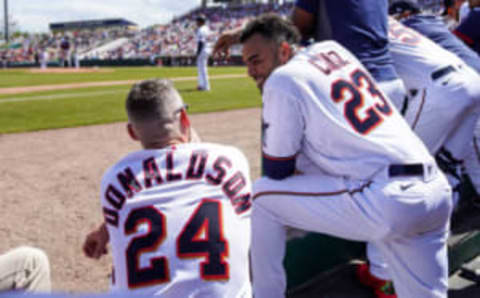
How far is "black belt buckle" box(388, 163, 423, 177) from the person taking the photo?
75.5 inches

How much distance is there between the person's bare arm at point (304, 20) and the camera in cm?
279

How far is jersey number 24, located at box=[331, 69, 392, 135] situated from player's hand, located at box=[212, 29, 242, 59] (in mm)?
1005

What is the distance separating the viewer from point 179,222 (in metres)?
1.54

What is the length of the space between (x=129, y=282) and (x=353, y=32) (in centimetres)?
186

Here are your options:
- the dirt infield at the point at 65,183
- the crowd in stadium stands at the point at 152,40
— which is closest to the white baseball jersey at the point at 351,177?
the dirt infield at the point at 65,183

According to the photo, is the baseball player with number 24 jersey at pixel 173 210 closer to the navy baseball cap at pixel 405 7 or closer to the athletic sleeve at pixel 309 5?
the athletic sleeve at pixel 309 5

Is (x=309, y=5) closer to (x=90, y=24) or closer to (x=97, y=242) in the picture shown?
(x=97, y=242)

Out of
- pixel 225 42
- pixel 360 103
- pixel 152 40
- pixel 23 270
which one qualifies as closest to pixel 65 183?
pixel 225 42

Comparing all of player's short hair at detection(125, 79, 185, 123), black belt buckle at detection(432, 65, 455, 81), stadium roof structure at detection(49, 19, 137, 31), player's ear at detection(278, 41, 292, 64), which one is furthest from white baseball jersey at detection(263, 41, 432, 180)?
stadium roof structure at detection(49, 19, 137, 31)

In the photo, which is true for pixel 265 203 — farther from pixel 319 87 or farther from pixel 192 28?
pixel 192 28

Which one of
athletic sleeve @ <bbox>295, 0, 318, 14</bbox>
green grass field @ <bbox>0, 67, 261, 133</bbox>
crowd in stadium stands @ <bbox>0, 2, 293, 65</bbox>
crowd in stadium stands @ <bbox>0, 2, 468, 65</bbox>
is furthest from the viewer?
crowd in stadium stands @ <bbox>0, 2, 293, 65</bbox>

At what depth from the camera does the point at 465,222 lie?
3732 mm

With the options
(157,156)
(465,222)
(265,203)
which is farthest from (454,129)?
(157,156)

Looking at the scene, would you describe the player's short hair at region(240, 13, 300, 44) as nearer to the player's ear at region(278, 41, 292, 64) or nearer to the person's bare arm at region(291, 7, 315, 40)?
the player's ear at region(278, 41, 292, 64)
